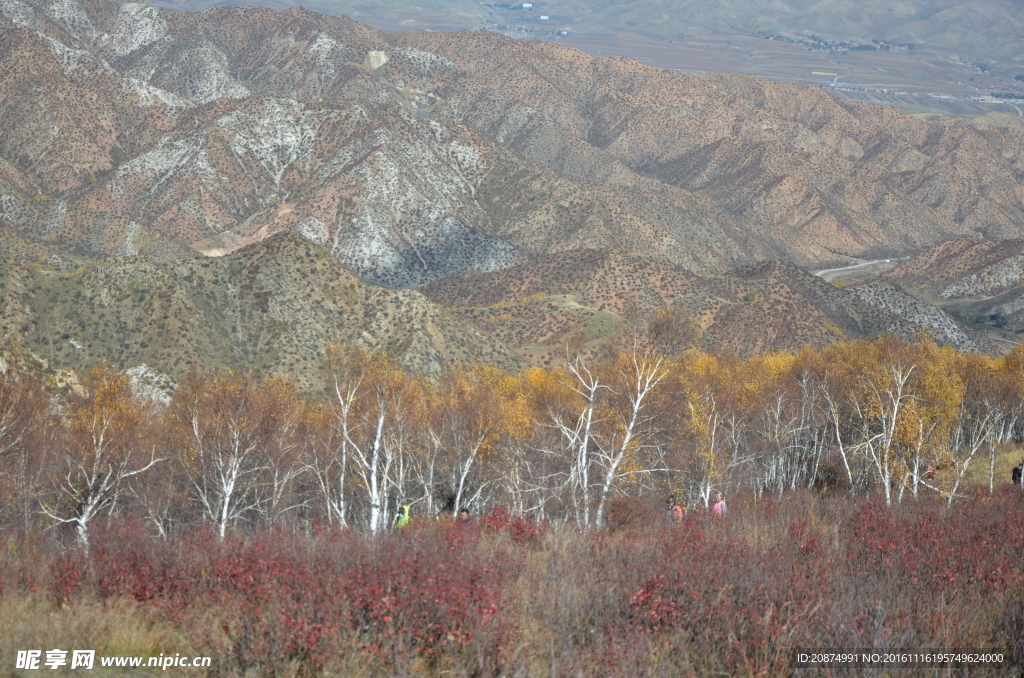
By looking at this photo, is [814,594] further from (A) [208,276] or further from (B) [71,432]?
(A) [208,276]

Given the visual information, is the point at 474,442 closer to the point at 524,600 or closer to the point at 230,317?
the point at 524,600

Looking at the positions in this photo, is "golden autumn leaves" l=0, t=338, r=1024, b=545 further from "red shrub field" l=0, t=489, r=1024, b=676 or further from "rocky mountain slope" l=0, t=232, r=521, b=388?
"rocky mountain slope" l=0, t=232, r=521, b=388

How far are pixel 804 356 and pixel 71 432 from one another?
5482cm

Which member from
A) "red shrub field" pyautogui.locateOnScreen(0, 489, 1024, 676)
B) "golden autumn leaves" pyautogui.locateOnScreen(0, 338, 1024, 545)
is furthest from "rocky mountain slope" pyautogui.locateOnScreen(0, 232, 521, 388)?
"red shrub field" pyautogui.locateOnScreen(0, 489, 1024, 676)

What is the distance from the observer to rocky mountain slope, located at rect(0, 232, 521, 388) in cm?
8200

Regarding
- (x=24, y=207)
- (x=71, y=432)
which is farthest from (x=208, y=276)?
(x=24, y=207)

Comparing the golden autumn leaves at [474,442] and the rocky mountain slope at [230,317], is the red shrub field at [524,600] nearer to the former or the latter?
the golden autumn leaves at [474,442]

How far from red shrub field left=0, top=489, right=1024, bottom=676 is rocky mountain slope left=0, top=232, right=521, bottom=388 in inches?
2689

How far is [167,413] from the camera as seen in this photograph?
5503 cm

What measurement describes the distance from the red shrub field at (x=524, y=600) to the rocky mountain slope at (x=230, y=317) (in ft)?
224

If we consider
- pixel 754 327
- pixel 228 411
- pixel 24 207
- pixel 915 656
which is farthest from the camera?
pixel 24 207

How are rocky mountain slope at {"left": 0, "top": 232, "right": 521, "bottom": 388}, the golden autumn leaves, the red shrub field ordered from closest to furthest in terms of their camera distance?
1. the red shrub field
2. the golden autumn leaves
3. rocky mountain slope at {"left": 0, "top": 232, "right": 521, "bottom": 388}

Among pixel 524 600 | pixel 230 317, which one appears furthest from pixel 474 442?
pixel 230 317

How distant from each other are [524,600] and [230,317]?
286 ft
